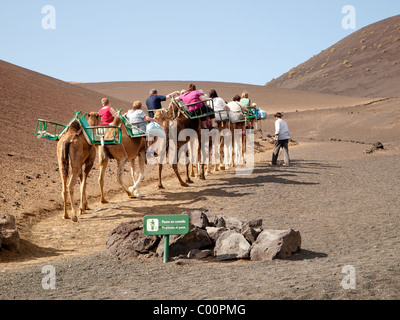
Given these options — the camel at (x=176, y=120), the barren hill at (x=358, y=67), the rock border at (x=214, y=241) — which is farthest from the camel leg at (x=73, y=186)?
the barren hill at (x=358, y=67)

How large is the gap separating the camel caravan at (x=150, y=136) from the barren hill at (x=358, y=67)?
76179mm

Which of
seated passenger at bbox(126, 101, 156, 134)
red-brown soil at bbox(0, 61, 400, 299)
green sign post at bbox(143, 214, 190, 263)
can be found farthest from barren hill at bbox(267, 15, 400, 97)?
green sign post at bbox(143, 214, 190, 263)

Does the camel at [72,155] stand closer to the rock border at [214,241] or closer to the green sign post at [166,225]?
the rock border at [214,241]

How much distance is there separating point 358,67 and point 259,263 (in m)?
111

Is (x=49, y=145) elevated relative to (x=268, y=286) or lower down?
elevated

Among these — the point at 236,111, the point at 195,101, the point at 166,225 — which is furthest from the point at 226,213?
the point at 236,111

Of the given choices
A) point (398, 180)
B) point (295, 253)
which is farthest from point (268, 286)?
point (398, 180)

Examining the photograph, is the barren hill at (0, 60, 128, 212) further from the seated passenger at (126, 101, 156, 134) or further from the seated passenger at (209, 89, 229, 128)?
the seated passenger at (209, 89, 229, 128)

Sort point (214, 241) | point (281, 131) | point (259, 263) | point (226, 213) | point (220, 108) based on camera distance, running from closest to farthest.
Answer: point (259, 263) < point (214, 241) < point (226, 213) < point (220, 108) < point (281, 131)

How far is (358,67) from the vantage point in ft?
367

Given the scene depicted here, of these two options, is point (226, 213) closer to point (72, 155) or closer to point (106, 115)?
point (72, 155)
